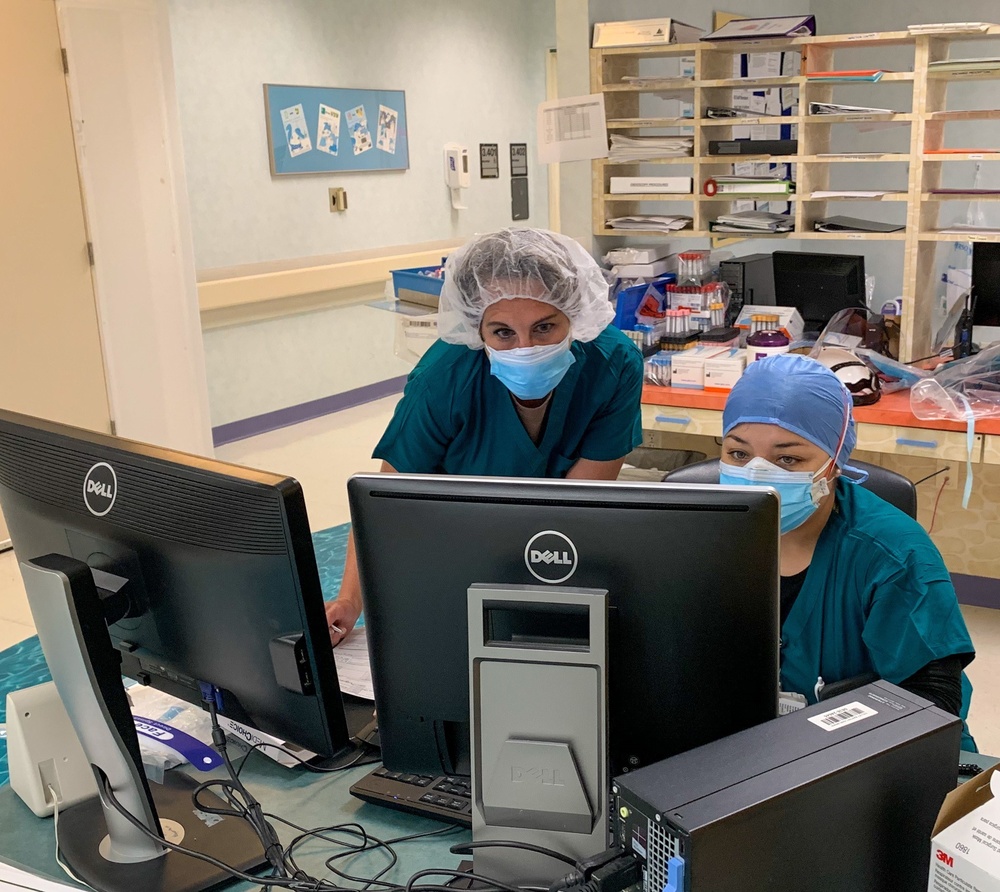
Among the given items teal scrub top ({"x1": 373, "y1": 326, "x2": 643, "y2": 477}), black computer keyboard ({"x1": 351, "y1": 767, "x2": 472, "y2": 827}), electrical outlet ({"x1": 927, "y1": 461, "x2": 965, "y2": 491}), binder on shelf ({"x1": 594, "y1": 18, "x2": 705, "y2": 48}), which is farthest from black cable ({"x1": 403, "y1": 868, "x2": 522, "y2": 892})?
binder on shelf ({"x1": 594, "y1": 18, "x2": 705, "y2": 48})

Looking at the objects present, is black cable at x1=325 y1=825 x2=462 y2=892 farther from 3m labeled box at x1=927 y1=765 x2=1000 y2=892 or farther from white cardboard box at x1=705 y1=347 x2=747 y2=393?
white cardboard box at x1=705 y1=347 x2=747 y2=393

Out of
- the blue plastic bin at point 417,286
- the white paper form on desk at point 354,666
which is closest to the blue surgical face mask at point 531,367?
the white paper form on desk at point 354,666

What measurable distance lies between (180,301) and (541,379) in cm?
336

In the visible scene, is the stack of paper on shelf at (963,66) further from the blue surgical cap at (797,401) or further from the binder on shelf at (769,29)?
the blue surgical cap at (797,401)

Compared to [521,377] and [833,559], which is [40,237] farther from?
[833,559]

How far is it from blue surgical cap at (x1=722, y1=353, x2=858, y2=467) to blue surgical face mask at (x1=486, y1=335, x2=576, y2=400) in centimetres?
46

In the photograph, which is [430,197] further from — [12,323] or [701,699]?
[701,699]

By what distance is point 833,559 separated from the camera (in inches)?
60.6

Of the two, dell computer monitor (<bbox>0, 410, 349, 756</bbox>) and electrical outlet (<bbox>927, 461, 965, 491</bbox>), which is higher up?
dell computer monitor (<bbox>0, 410, 349, 756</bbox>)

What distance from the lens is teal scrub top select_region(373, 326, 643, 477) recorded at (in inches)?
79.9

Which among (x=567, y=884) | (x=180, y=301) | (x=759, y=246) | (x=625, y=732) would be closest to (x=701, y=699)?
(x=625, y=732)

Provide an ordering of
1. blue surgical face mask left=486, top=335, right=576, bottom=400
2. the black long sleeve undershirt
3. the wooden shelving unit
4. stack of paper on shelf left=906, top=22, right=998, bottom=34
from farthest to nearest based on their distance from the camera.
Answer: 1. the wooden shelving unit
2. stack of paper on shelf left=906, top=22, right=998, bottom=34
3. blue surgical face mask left=486, top=335, right=576, bottom=400
4. the black long sleeve undershirt

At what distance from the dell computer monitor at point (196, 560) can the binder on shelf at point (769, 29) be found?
272cm

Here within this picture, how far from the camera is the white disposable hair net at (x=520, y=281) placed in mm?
1989
